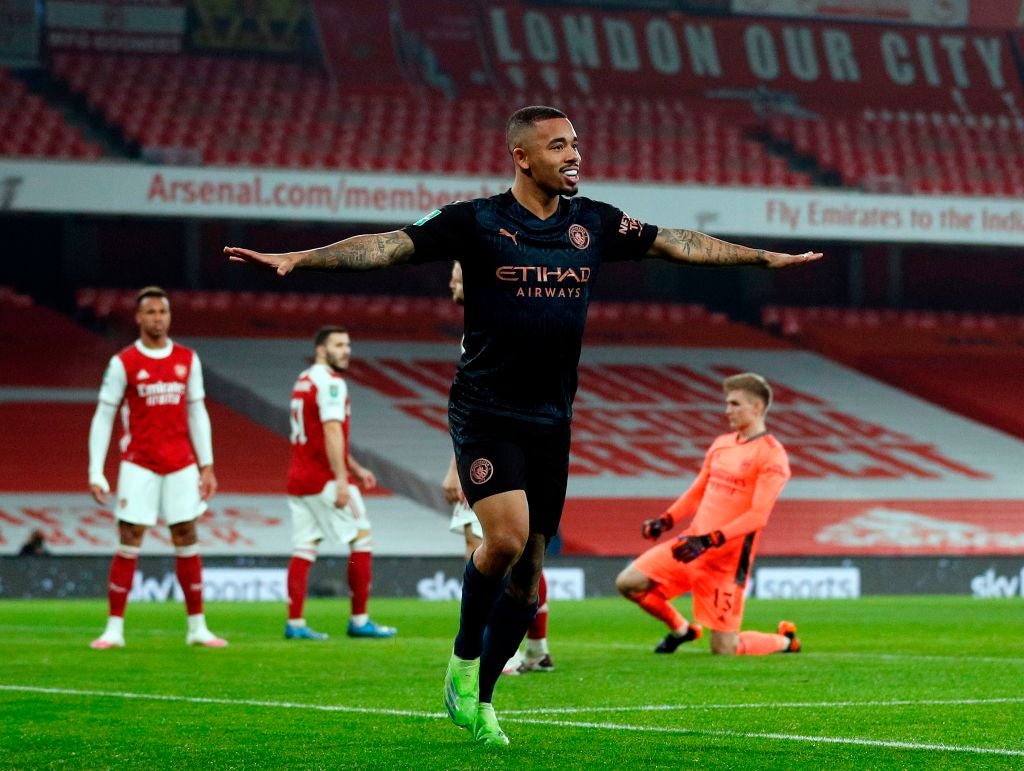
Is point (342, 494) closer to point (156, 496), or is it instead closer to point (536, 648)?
point (156, 496)

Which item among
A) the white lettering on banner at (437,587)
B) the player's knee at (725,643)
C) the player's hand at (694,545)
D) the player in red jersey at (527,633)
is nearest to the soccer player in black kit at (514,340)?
the player in red jersey at (527,633)

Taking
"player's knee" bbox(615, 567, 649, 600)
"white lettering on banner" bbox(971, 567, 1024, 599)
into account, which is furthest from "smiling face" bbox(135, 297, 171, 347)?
"white lettering on banner" bbox(971, 567, 1024, 599)

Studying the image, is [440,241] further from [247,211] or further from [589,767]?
[247,211]

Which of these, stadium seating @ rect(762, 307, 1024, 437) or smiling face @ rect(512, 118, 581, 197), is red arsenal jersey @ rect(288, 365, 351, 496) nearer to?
smiling face @ rect(512, 118, 581, 197)

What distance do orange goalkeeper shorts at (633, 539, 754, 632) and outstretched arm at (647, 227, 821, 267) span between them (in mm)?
4294

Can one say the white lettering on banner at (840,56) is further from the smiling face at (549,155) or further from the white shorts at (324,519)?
the smiling face at (549,155)

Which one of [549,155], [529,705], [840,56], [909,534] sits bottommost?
[909,534]

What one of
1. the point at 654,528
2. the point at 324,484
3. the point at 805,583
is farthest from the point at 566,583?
the point at 654,528

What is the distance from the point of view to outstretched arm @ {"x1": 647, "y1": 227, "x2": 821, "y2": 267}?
18.6 ft

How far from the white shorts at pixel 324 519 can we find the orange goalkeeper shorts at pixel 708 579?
2513 mm

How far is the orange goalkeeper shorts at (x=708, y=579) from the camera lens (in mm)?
9844

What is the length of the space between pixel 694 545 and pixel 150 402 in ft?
10.8

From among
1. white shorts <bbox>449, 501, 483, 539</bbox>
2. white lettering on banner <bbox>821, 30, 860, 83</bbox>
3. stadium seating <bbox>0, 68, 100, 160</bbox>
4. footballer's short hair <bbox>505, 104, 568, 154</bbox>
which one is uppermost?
white lettering on banner <bbox>821, 30, 860, 83</bbox>

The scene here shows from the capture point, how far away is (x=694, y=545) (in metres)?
9.23
